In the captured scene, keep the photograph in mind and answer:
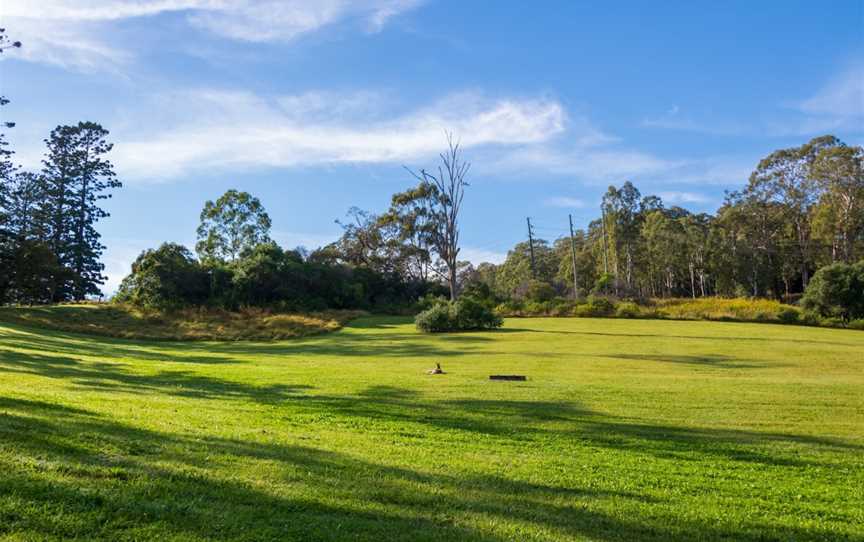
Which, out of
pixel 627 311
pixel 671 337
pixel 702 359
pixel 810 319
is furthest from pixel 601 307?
pixel 702 359

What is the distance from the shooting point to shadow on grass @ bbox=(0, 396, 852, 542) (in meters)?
3.91

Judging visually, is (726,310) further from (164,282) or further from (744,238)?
(164,282)

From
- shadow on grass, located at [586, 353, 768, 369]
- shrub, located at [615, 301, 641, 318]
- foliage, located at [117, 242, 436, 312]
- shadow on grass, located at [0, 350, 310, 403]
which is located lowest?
shadow on grass, located at [586, 353, 768, 369]

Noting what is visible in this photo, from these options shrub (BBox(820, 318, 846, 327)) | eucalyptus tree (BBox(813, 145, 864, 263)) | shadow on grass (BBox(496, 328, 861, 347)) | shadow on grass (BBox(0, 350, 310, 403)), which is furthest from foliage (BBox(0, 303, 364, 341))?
eucalyptus tree (BBox(813, 145, 864, 263))

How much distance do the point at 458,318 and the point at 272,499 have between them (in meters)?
27.6

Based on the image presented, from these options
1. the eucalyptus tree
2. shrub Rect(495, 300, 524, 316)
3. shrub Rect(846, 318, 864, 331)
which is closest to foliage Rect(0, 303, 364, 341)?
shrub Rect(495, 300, 524, 316)

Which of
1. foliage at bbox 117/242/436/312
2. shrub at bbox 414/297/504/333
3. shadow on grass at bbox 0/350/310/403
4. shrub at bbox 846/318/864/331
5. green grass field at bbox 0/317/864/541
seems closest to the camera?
green grass field at bbox 0/317/864/541

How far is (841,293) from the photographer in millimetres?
34719

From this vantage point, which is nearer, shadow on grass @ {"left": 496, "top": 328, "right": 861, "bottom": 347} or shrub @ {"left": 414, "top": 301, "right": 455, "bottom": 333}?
shadow on grass @ {"left": 496, "top": 328, "right": 861, "bottom": 347}

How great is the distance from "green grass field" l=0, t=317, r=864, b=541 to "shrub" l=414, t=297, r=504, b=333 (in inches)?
620

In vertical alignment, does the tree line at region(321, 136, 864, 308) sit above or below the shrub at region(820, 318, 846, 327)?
above

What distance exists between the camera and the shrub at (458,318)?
104ft

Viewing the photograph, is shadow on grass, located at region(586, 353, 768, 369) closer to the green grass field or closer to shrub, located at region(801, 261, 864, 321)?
the green grass field

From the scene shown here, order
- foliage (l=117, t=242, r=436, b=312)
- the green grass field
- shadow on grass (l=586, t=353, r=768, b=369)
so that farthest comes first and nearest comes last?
foliage (l=117, t=242, r=436, b=312) < shadow on grass (l=586, t=353, r=768, b=369) < the green grass field
